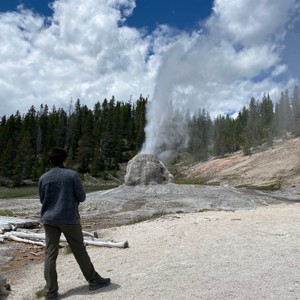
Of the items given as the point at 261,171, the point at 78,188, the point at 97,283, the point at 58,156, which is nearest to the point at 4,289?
the point at 97,283

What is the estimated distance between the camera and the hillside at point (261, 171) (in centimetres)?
5303

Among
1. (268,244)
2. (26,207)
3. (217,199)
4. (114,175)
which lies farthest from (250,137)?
(268,244)

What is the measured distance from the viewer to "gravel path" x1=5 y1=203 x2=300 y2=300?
6.30 metres

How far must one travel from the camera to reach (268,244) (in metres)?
9.45

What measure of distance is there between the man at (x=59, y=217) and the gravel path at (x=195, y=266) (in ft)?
1.39

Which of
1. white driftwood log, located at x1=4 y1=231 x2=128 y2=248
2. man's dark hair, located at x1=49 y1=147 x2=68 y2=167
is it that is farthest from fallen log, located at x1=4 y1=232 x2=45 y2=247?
man's dark hair, located at x1=49 y1=147 x2=68 y2=167

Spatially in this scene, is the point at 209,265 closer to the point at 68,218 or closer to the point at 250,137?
the point at 68,218

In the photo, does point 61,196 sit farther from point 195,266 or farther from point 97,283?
point 195,266

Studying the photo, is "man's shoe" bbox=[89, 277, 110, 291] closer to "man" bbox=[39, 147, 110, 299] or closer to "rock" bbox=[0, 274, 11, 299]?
"man" bbox=[39, 147, 110, 299]

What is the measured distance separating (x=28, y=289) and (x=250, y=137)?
10246cm

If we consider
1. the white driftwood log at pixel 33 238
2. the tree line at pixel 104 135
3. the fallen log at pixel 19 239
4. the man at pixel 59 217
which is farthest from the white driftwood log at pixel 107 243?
the tree line at pixel 104 135

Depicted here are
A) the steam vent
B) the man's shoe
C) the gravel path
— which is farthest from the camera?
the steam vent

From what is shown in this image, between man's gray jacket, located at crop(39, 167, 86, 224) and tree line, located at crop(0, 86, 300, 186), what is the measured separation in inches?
2640

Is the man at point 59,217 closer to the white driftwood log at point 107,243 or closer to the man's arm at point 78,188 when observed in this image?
the man's arm at point 78,188
